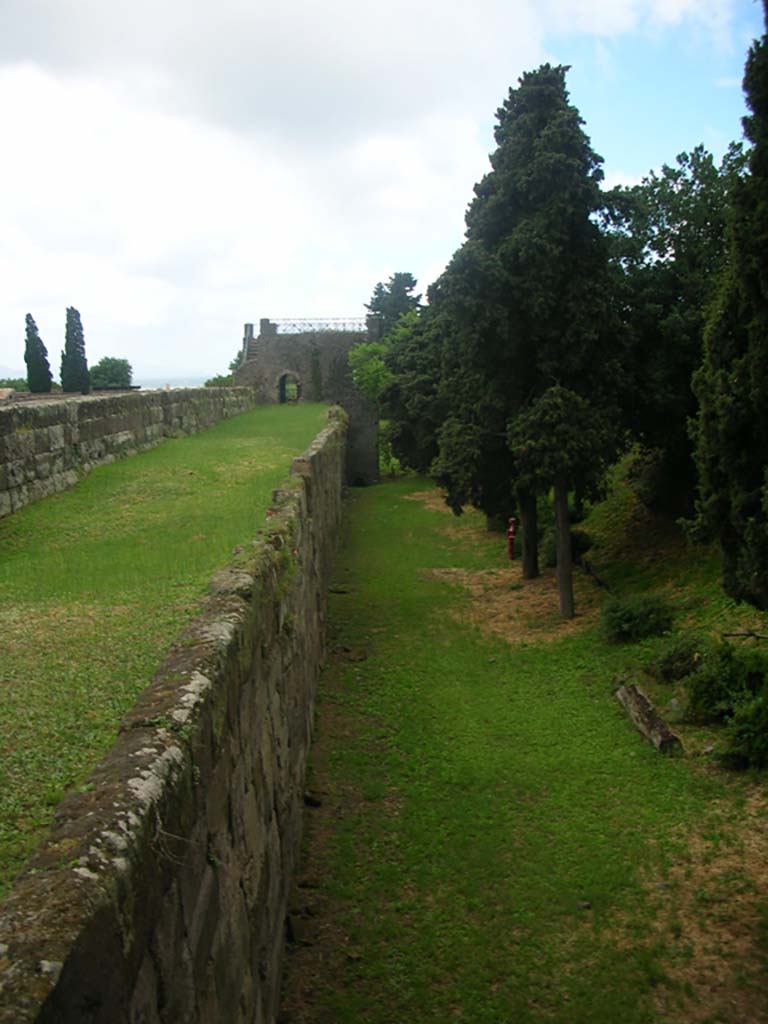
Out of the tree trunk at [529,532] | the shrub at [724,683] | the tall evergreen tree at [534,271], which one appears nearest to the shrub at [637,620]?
the tall evergreen tree at [534,271]

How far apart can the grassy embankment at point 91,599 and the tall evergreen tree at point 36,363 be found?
20.8 m

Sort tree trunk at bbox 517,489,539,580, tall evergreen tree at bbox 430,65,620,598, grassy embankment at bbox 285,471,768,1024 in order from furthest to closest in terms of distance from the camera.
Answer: tree trunk at bbox 517,489,539,580
tall evergreen tree at bbox 430,65,620,598
grassy embankment at bbox 285,471,768,1024

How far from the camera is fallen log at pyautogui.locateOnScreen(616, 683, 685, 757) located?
30.8 ft

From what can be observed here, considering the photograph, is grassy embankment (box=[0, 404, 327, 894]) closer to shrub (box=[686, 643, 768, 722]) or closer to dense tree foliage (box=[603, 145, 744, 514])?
shrub (box=[686, 643, 768, 722])

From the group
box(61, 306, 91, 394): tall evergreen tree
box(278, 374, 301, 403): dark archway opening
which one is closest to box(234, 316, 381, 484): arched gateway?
box(278, 374, 301, 403): dark archway opening

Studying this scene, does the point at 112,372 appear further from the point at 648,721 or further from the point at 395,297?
the point at 648,721

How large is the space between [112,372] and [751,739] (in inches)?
2033

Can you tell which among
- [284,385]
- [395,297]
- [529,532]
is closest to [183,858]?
[529,532]

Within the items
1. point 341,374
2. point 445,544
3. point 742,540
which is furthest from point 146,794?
point 341,374

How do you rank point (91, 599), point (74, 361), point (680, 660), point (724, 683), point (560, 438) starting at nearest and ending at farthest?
point (91, 599), point (724, 683), point (680, 660), point (560, 438), point (74, 361)

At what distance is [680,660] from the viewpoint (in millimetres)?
11055

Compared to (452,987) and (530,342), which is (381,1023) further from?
(530,342)

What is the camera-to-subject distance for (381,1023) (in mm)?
5863

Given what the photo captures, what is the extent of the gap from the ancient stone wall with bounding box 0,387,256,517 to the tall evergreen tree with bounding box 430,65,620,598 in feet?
16.4
